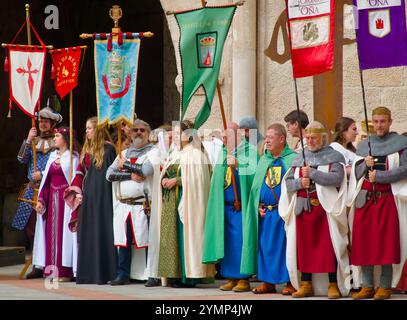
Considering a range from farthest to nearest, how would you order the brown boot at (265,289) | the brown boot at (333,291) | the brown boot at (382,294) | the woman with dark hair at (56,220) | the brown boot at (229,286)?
the woman with dark hair at (56,220) < the brown boot at (229,286) < the brown boot at (265,289) < the brown boot at (333,291) < the brown boot at (382,294)

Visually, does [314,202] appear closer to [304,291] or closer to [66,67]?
[304,291]

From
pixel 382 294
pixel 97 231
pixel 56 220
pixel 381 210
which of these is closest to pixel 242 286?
pixel 382 294

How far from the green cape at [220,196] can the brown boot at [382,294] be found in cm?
178

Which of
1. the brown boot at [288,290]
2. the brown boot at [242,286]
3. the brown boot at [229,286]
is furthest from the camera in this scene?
the brown boot at [229,286]

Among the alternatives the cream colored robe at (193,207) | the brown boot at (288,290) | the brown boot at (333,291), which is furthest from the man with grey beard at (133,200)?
the brown boot at (333,291)

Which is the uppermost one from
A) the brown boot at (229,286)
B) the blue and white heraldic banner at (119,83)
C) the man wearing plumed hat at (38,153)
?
the blue and white heraldic banner at (119,83)

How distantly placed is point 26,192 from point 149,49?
240 inches

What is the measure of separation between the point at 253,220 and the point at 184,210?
3.25 ft

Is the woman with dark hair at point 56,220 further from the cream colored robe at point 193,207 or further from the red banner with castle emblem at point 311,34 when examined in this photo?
the red banner with castle emblem at point 311,34

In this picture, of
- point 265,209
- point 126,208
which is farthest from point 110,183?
point 265,209

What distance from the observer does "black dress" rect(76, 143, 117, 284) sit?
13750mm

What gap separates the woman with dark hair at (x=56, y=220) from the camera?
46.9 feet

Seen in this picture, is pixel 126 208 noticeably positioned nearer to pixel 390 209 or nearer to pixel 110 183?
pixel 110 183

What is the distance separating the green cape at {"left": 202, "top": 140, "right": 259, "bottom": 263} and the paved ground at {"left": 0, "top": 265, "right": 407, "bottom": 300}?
43cm
